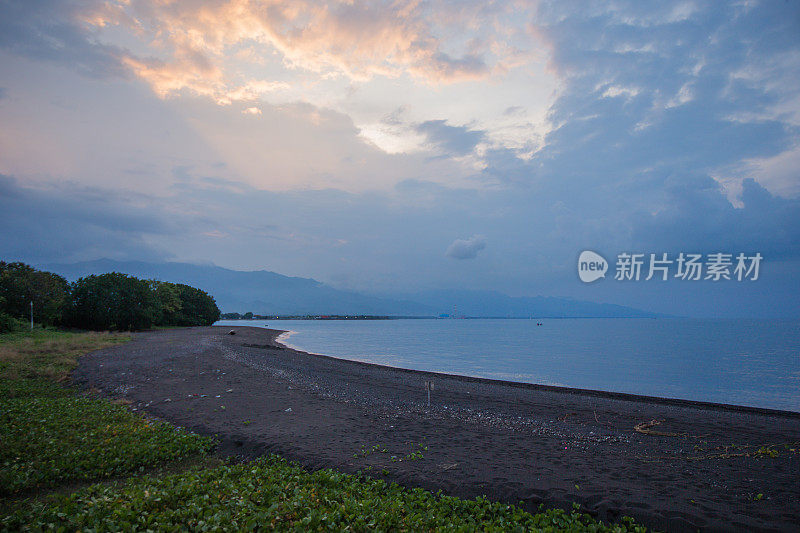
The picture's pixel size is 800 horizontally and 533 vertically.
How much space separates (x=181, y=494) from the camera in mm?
8109

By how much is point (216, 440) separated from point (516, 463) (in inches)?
383

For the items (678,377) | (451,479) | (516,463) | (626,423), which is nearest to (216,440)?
(451,479)

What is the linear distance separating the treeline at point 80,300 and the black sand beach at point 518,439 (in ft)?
153

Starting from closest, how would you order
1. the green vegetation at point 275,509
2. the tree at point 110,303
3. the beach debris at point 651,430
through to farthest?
the green vegetation at point 275,509
the beach debris at point 651,430
the tree at point 110,303

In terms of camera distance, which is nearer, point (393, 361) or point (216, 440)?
point (216, 440)

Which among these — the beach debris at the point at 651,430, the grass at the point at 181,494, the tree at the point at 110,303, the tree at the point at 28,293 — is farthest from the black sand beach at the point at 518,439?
the tree at the point at 110,303

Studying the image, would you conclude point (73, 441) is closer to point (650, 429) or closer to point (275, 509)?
point (275, 509)

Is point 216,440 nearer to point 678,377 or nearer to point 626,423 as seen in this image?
point 626,423

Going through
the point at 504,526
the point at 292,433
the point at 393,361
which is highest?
the point at 504,526

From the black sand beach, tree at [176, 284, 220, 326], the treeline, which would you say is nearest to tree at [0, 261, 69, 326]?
the treeline

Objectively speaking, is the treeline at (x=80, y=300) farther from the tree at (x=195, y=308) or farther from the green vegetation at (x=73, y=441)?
the green vegetation at (x=73, y=441)

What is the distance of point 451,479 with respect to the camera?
33.5ft

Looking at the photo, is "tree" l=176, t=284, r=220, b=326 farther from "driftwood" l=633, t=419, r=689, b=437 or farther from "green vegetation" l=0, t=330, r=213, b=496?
"driftwood" l=633, t=419, r=689, b=437

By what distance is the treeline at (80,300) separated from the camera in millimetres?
58344
